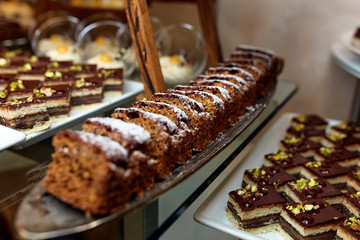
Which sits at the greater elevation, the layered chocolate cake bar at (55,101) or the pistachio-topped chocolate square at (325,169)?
the layered chocolate cake bar at (55,101)

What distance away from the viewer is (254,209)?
180 cm

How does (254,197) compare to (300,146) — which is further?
(300,146)

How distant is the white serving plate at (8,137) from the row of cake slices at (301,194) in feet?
4.18

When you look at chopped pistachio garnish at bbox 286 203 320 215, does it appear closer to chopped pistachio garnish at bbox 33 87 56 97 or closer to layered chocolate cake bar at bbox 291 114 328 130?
layered chocolate cake bar at bbox 291 114 328 130

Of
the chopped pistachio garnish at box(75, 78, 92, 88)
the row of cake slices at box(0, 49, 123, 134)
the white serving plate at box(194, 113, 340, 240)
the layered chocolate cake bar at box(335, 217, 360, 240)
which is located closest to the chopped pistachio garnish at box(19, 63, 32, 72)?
the row of cake slices at box(0, 49, 123, 134)

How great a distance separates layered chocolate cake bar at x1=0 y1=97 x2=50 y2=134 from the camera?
204cm

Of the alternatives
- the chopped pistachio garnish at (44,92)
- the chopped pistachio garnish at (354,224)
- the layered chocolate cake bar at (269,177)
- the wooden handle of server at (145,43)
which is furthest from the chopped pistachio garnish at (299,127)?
the chopped pistachio garnish at (44,92)

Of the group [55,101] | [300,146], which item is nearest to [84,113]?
[55,101]

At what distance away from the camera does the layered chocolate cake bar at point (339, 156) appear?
2506 mm

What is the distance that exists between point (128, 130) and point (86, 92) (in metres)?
1.25

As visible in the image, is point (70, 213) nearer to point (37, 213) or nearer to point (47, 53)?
point (37, 213)

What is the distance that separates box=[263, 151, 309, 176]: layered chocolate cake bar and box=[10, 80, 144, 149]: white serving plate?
3.98ft

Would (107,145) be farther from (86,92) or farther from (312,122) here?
(312,122)

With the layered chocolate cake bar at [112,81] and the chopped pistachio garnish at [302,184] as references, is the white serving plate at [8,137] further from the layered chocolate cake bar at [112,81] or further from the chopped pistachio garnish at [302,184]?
the chopped pistachio garnish at [302,184]
